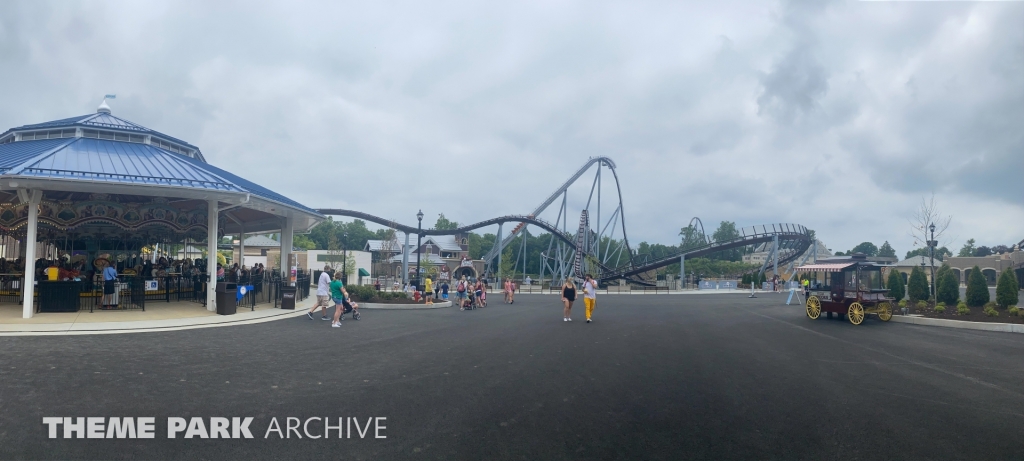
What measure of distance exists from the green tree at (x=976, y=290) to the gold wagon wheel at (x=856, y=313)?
216 inches

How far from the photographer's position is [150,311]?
15.8m

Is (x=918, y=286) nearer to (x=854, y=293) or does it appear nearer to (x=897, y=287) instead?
(x=897, y=287)

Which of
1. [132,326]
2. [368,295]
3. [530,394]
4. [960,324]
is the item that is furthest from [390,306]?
[960,324]

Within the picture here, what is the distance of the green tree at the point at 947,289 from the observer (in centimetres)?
2042

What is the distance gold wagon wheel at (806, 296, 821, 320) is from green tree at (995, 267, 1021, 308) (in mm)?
5603

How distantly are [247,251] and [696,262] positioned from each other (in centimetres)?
5771

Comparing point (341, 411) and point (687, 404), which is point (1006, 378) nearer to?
point (687, 404)

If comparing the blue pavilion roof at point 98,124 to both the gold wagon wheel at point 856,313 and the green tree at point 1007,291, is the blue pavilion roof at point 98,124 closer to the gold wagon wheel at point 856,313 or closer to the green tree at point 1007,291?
the gold wagon wheel at point 856,313

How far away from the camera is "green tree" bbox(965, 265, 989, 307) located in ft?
63.1

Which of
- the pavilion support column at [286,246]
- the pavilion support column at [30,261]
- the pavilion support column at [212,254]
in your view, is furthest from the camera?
the pavilion support column at [286,246]

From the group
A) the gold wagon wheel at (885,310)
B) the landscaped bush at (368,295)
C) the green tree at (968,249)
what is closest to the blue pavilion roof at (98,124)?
the landscaped bush at (368,295)

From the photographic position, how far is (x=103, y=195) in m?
19.2

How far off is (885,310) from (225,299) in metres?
21.3

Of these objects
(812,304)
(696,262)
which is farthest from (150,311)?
(696,262)
